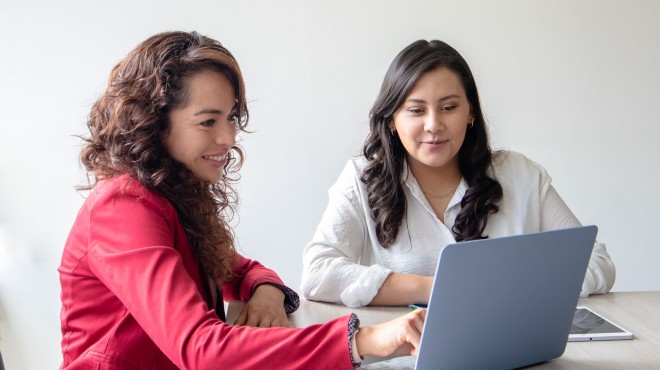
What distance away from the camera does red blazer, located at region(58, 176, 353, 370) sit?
3.49 feet

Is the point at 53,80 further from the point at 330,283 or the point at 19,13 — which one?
the point at 330,283

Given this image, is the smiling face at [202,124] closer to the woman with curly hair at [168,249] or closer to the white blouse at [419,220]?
the woman with curly hair at [168,249]

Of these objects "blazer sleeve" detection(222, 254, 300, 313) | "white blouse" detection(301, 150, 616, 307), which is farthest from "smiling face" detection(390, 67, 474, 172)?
"blazer sleeve" detection(222, 254, 300, 313)

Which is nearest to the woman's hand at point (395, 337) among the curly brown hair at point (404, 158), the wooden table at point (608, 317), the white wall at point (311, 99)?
the wooden table at point (608, 317)

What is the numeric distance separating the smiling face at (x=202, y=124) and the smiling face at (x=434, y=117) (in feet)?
1.93

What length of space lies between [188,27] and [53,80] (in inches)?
20.3

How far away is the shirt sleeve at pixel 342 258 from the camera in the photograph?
158 cm

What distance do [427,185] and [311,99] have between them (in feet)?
2.98

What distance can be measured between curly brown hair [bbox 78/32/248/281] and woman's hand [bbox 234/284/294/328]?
12cm

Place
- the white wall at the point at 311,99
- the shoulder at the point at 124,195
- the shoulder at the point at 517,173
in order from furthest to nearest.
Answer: the white wall at the point at 311,99
the shoulder at the point at 517,173
the shoulder at the point at 124,195

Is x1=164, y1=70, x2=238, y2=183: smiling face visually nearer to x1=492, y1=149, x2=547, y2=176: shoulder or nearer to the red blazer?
the red blazer

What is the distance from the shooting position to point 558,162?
284cm

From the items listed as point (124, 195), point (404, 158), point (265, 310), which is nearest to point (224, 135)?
point (124, 195)

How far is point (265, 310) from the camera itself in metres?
1.45
